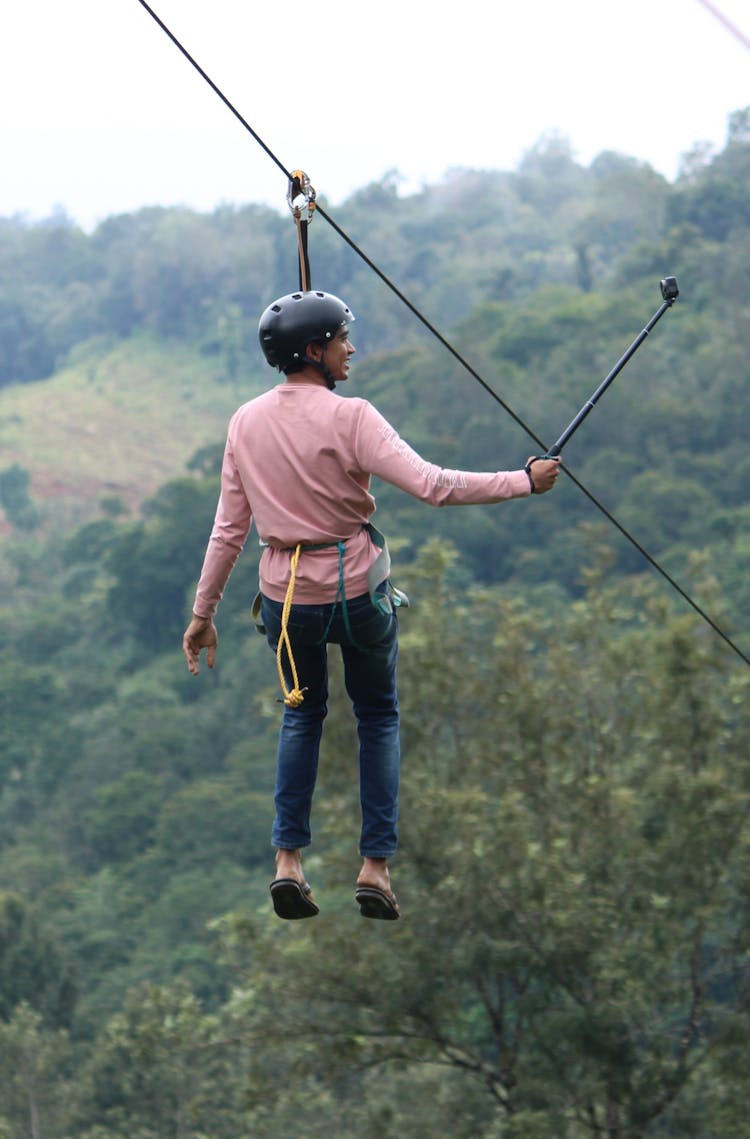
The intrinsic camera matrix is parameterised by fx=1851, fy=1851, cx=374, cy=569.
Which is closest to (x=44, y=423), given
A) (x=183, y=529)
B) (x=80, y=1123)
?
(x=183, y=529)

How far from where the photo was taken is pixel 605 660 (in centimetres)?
1841

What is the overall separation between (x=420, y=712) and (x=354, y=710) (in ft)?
42.0

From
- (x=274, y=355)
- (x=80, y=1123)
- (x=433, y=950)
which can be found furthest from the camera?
(x=80, y=1123)

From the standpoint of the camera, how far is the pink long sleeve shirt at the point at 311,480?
4.71 m

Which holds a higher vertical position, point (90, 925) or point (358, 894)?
point (90, 925)

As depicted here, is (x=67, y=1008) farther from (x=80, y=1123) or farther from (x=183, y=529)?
(x=183, y=529)

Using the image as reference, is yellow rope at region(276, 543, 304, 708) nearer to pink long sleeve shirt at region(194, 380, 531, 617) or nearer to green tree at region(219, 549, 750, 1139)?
pink long sleeve shirt at region(194, 380, 531, 617)

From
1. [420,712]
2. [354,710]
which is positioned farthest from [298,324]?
[420,712]

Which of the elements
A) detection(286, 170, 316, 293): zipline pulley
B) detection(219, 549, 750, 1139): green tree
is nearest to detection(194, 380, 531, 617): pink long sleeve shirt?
detection(286, 170, 316, 293): zipline pulley

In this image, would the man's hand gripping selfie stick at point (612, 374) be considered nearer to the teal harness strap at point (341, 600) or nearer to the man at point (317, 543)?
the man at point (317, 543)

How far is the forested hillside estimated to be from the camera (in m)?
16.4

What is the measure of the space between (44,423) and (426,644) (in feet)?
278

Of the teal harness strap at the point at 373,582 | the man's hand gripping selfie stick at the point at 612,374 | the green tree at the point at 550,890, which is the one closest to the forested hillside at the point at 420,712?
the green tree at the point at 550,890

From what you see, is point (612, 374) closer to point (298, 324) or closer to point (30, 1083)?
point (298, 324)
